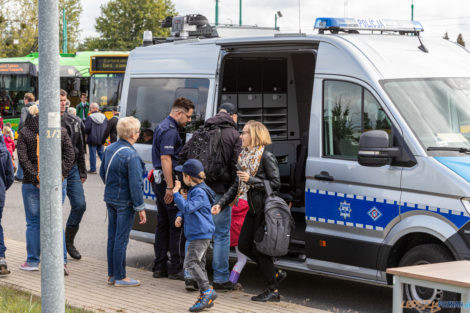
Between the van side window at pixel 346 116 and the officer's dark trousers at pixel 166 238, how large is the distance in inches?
75.6

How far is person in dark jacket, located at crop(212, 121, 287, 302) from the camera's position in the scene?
700 cm

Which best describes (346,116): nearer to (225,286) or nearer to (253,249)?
(253,249)

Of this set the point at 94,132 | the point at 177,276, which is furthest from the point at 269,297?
the point at 94,132

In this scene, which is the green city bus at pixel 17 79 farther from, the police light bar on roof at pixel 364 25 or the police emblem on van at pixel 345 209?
the police emblem on van at pixel 345 209

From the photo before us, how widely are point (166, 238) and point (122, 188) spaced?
996mm

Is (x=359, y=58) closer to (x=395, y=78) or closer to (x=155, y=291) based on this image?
(x=395, y=78)

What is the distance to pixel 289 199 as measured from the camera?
8.34m

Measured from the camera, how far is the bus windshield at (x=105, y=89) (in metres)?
26.3

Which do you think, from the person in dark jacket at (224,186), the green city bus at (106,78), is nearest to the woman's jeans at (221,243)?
the person in dark jacket at (224,186)

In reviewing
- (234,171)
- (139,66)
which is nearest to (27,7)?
(139,66)

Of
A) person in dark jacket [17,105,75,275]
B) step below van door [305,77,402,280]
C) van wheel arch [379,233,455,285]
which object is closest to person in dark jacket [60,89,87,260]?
person in dark jacket [17,105,75,275]

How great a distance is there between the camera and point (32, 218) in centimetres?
789

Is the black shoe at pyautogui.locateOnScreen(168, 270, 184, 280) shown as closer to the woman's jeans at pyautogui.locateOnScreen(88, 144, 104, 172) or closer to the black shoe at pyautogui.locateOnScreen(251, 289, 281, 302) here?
the black shoe at pyautogui.locateOnScreen(251, 289, 281, 302)

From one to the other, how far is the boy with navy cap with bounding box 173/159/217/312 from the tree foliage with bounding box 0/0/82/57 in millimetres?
14302
